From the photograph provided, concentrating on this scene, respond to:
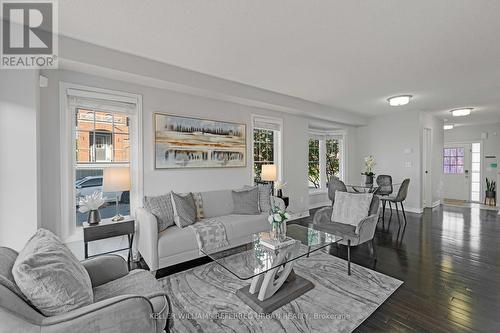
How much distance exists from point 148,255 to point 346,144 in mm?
6060

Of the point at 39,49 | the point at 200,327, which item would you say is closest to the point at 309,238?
the point at 200,327

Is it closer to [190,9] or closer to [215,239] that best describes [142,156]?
[215,239]

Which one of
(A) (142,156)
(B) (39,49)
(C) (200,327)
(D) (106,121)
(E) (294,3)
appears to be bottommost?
(C) (200,327)

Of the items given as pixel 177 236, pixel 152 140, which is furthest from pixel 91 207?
pixel 152 140

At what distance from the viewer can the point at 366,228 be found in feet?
9.96

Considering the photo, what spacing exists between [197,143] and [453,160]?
9053 millimetres

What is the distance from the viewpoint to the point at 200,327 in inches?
74.4

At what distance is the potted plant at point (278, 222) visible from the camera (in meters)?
2.38

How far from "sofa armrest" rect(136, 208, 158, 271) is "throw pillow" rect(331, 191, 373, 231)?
2481 mm

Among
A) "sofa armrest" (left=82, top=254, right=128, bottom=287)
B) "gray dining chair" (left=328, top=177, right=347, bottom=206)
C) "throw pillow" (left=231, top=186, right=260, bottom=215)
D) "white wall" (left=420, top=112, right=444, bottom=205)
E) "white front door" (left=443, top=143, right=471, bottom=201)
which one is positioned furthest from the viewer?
"white front door" (left=443, top=143, right=471, bottom=201)

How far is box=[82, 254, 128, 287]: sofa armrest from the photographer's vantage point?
5.76 feet

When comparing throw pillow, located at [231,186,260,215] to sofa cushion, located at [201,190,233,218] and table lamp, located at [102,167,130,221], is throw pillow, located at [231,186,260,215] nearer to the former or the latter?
sofa cushion, located at [201,190,233,218]

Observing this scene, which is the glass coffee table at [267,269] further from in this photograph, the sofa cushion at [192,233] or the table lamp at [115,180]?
the table lamp at [115,180]

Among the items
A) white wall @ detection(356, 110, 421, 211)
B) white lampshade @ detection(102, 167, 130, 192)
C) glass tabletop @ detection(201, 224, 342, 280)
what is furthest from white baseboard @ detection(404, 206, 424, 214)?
white lampshade @ detection(102, 167, 130, 192)
